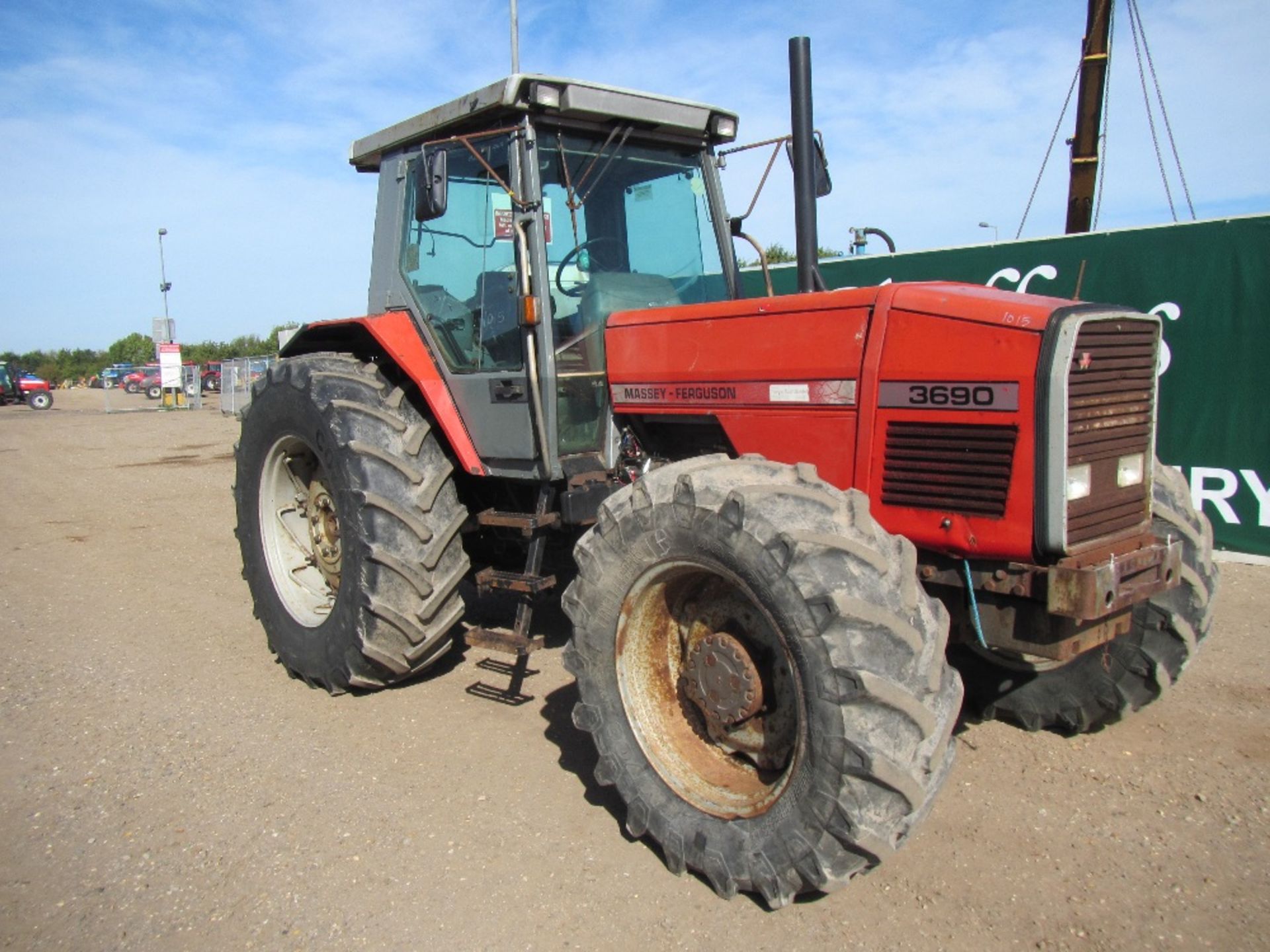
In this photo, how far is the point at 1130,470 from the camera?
11.1ft

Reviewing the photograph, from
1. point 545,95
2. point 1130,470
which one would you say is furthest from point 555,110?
point 1130,470

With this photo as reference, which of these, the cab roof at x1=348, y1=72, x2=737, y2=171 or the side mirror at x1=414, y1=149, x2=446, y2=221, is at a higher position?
the cab roof at x1=348, y1=72, x2=737, y2=171

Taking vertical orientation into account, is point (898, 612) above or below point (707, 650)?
above

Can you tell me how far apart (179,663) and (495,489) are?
207 centimetres

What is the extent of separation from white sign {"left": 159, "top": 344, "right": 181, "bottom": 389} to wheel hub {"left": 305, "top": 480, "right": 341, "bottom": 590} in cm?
2937

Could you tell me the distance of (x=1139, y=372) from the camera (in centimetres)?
337

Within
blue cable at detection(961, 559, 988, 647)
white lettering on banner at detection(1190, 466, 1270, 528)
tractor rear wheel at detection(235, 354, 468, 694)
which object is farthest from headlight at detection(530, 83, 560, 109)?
white lettering on banner at detection(1190, 466, 1270, 528)

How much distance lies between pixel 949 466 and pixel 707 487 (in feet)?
2.65

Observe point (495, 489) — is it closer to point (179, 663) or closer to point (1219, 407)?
point (179, 663)

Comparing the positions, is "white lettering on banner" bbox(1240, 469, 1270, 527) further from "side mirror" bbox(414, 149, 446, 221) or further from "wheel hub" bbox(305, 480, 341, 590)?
"wheel hub" bbox(305, 480, 341, 590)

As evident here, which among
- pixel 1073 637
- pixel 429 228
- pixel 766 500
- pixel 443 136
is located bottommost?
Answer: pixel 1073 637

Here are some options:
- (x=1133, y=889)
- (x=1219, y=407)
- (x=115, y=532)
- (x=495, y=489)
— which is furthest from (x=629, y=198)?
(x=115, y=532)

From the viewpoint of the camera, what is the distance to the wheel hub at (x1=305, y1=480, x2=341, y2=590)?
5137mm

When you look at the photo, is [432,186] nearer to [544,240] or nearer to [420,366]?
[544,240]
